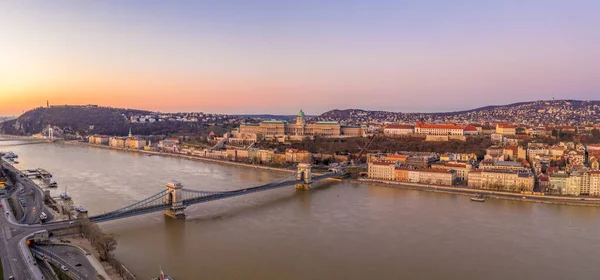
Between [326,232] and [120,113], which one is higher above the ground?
[120,113]

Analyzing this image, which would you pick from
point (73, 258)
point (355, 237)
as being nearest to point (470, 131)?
point (355, 237)

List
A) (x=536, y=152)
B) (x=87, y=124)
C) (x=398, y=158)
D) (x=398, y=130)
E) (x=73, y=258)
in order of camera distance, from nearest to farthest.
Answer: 1. (x=73, y=258)
2. (x=398, y=158)
3. (x=536, y=152)
4. (x=398, y=130)
5. (x=87, y=124)

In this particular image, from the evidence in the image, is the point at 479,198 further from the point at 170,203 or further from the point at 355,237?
the point at 170,203

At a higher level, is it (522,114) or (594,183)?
(522,114)

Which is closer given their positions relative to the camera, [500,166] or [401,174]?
[500,166]

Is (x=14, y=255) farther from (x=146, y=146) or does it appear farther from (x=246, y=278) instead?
(x=146, y=146)

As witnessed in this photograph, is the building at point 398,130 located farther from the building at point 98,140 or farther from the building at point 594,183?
the building at point 98,140

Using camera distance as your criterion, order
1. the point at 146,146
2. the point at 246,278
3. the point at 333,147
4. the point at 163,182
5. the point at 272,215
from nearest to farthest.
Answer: the point at 246,278 < the point at 272,215 < the point at 163,182 < the point at 333,147 < the point at 146,146

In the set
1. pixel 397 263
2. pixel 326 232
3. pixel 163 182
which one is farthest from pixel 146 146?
pixel 397 263
